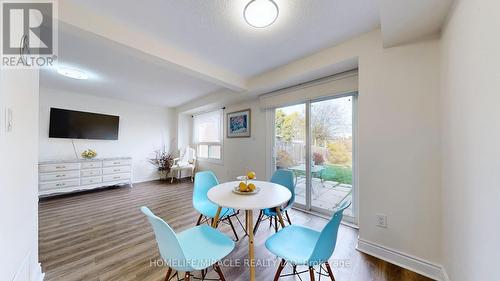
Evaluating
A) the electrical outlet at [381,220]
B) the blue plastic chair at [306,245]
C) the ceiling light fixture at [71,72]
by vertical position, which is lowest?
the electrical outlet at [381,220]

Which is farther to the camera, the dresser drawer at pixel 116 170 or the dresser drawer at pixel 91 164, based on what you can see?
the dresser drawer at pixel 116 170

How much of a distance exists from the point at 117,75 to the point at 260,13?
2824 millimetres

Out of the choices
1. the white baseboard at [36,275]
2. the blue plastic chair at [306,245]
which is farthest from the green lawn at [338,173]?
the white baseboard at [36,275]

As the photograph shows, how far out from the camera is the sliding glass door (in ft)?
8.20

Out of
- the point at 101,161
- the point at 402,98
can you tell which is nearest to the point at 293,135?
the point at 402,98

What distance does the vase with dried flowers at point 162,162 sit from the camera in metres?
5.25

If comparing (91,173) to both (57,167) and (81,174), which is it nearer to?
(81,174)

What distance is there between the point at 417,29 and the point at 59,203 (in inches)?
228

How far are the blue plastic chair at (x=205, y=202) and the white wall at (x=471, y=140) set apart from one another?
1796mm

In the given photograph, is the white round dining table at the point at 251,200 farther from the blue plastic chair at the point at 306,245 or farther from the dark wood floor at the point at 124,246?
the dark wood floor at the point at 124,246

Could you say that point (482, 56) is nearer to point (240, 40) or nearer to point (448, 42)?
point (448, 42)

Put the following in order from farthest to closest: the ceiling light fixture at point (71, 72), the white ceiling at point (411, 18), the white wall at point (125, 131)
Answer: the white wall at point (125, 131) < the ceiling light fixture at point (71, 72) < the white ceiling at point (411, 18)

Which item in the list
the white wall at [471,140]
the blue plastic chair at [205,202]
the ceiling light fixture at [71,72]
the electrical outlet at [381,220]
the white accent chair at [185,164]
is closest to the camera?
the white wall at [471,140]

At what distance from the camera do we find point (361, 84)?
1.88 m
